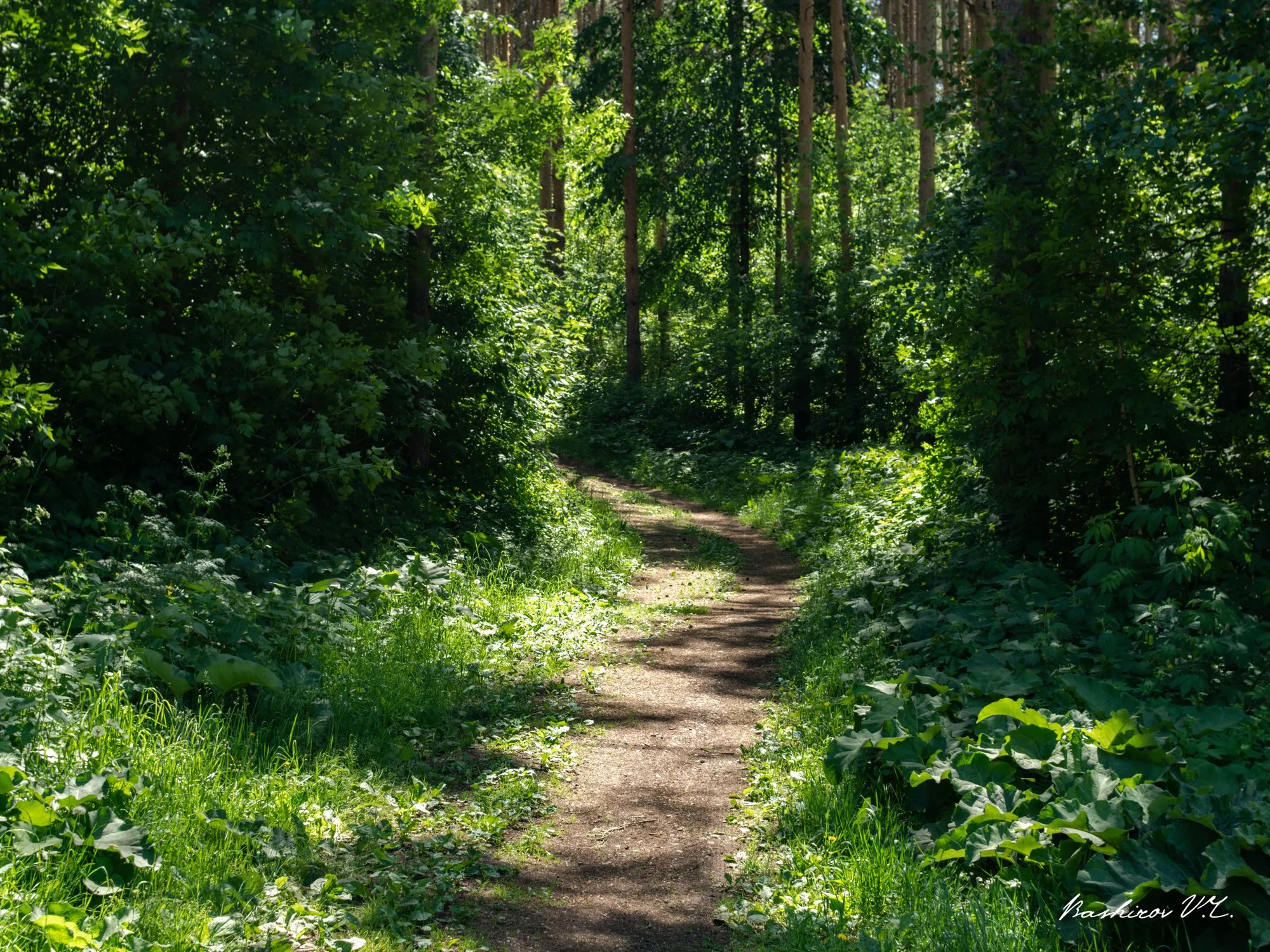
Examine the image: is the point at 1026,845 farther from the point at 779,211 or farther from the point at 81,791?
the point at 779,211

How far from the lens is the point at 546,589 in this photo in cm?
1027

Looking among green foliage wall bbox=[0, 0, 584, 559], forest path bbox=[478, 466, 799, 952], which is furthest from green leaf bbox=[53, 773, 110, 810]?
green foliage wall bbox=[0, 0, 584, 559]

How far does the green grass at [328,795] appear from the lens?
12.4ft

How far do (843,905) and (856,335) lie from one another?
1812 centimetres

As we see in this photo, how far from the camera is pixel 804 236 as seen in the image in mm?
21688

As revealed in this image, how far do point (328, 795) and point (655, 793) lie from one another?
1.75 meters

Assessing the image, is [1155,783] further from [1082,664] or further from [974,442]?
[974,442]

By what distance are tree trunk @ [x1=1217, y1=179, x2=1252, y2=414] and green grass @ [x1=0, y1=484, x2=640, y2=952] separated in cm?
564

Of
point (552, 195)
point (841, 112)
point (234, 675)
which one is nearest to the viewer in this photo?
point (234, 675)

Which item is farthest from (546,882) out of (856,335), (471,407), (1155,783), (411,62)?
(856,335)

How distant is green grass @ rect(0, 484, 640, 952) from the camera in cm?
379

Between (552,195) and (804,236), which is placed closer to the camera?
(804,236)

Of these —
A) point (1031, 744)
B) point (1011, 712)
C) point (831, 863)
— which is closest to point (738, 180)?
point (1011, 712)

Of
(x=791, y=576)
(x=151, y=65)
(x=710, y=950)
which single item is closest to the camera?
(x=710, y=950)
